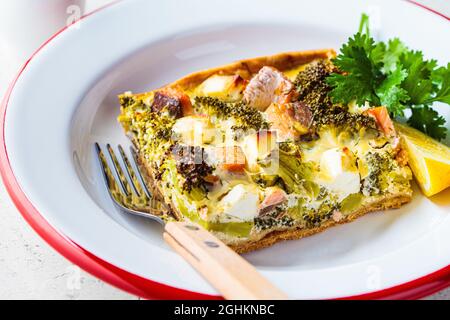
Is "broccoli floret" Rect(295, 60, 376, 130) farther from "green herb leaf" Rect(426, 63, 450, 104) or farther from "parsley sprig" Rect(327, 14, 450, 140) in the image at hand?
"green herb leaf" Rect(426, 63, 450, 104)

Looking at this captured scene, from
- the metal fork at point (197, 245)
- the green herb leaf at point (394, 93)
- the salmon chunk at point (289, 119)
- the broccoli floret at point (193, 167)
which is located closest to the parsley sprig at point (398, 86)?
the green herb leaf at point (394, 93)

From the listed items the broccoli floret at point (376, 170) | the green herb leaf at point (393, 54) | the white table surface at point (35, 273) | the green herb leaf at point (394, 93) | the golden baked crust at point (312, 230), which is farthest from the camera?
the green herb leaf at point (393, 54)

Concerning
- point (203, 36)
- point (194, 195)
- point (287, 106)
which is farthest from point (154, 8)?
point (194, 195)

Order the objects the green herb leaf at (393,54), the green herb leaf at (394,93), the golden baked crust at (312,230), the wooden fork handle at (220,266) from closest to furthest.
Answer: the wooden fork handle at (220,266) < the golden baked crust at (312,230) < the green herb leaf at (394,93) < the green herb leaf at (393,54)

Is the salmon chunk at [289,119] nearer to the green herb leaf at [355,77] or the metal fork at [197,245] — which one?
the green herb leaf at [355,77]

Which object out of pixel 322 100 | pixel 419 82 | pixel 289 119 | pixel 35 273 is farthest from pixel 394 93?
pixel 35 273

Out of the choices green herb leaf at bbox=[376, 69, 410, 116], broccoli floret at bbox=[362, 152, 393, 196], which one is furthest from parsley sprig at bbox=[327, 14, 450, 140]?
broccoli floret at bbox=[362, 152, 393, 196]
